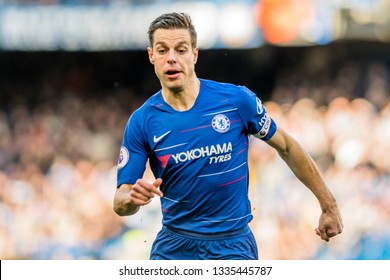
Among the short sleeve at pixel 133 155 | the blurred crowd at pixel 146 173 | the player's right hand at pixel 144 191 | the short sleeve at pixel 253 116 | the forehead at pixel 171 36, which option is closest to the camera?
the player's right hand at pixel 144 191

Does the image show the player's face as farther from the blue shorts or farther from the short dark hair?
the blue shorts

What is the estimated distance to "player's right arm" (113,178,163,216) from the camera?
384cm

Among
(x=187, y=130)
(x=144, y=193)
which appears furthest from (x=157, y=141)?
(x=144, y=193)

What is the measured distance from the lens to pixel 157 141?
4.55 metres

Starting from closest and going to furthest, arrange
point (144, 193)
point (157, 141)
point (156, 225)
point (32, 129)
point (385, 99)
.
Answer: point (144, 193), point (157, 141), point (156, 225), point (385, 99), point (32, 129)

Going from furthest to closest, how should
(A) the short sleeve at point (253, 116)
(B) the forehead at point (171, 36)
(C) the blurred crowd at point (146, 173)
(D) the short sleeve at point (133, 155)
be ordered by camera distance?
(C) the blurred crowd at point (146, 173), (A) the short sleeve at point (253, 116), (B) the forehead at point (171, 36), (D) the short sleeve at point (133, 155)

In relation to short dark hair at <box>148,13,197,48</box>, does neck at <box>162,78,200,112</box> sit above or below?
below

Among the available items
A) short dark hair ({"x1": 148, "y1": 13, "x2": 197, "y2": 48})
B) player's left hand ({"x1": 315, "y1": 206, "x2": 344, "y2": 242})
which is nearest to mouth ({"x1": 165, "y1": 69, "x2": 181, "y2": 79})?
short dark hair ({"x1": 148, "y1": 13, "x2": 197, "y2": 48})

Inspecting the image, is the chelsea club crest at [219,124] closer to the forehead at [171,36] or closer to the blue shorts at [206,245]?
the forehead at [171,36]

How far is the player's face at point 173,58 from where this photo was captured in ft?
14.9

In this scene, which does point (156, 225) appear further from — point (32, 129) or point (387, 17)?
point (387, 17)

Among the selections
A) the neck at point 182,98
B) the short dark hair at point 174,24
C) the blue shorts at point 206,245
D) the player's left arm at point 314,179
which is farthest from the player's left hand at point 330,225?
the short dark hair at point 174,24

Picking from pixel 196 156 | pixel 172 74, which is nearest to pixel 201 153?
pixel 196 156

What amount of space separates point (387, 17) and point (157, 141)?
5.46 meters
